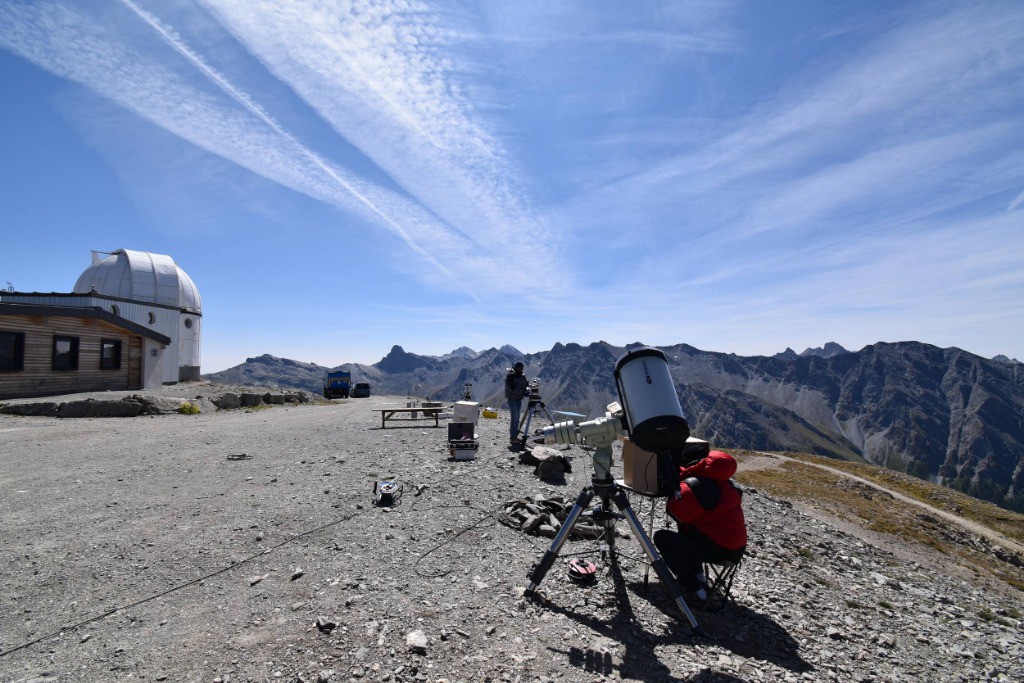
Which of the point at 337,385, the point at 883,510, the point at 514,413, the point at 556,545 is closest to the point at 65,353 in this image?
the point at 337,385

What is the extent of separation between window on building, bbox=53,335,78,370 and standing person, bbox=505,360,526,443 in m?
28.2

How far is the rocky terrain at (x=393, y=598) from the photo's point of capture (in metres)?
4.18

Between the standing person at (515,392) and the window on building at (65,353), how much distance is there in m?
28.2

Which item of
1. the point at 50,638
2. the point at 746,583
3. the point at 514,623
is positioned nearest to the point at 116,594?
the point at 50,638

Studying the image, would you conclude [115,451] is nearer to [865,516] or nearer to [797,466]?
[865,516]

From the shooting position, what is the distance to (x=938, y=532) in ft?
78.5

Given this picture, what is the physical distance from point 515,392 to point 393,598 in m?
9.24

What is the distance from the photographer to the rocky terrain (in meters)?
4.18

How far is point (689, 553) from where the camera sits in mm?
5121

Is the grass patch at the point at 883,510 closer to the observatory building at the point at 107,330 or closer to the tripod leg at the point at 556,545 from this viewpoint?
the tripod leg at the point at 556,545

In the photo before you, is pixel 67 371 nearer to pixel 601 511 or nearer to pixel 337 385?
pixel 337 385

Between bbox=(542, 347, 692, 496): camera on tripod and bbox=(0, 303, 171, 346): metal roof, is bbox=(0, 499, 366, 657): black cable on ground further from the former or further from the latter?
bbox=(0, 303, 171, 346): metal roof

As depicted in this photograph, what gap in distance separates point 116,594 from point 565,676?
4880 mm

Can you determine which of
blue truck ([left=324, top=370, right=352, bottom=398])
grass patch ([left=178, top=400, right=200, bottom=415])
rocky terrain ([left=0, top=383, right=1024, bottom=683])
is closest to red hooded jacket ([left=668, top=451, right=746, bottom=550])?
rocky terrain ([left=0, top=383, right=1024, bottom=683])
